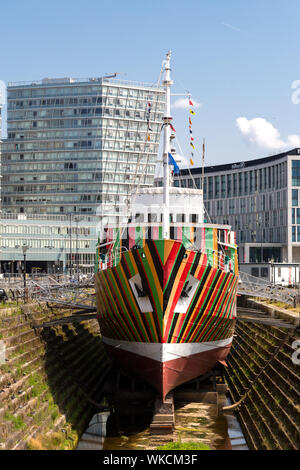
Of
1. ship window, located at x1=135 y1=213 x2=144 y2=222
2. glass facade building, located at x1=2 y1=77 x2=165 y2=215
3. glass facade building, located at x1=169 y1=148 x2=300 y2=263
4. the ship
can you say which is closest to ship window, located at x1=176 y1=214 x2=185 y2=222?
the ship

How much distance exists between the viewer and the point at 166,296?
2297cm

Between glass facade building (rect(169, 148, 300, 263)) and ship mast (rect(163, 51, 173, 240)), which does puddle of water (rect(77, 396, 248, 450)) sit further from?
glass facade building (rect(169, 148, 300, 263))

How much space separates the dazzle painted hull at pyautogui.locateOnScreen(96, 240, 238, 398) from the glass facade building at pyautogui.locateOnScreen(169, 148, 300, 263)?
222 feet

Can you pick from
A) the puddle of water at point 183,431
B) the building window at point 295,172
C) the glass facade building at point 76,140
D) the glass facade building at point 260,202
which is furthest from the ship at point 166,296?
the glass facade building at point 76,140

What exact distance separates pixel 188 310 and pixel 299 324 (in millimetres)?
6901

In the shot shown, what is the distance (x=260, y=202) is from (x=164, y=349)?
88.7 meters

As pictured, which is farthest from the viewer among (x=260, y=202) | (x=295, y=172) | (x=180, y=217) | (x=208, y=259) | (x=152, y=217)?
(x=260, y=202)

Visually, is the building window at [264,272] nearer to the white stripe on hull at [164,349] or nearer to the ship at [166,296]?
the ship at [166,296]

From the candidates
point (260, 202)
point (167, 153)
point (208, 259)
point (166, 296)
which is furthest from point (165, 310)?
point (260, 202)

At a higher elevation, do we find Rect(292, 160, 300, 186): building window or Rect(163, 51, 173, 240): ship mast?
Rect(292, 160, 300, 186): building window

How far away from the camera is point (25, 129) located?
113 m

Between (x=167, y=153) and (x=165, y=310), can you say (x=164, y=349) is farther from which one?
(x=167, y=153)

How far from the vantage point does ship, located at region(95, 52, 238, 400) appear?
23203 millimetres
